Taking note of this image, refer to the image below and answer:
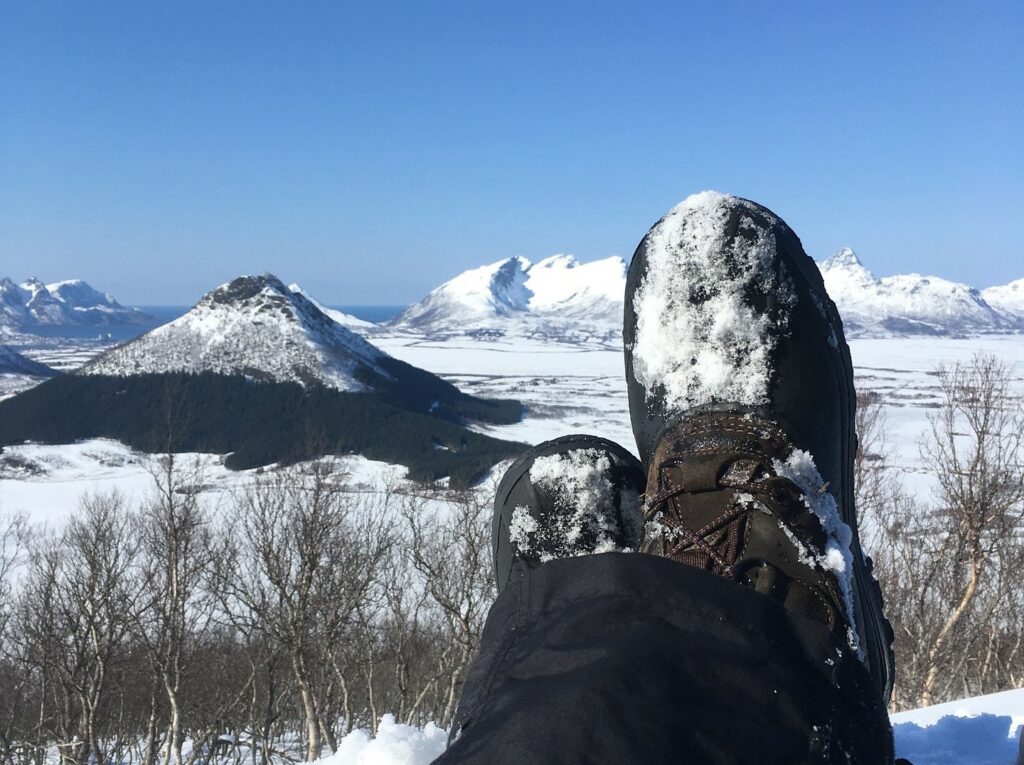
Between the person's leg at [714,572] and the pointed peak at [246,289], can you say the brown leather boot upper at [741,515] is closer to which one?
the person's leg at [714,572]

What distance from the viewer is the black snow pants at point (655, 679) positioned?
109 cm

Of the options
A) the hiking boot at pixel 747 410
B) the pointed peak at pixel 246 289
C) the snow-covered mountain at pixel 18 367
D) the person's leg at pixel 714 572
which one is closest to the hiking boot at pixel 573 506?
the person's leg at pixel 714 572

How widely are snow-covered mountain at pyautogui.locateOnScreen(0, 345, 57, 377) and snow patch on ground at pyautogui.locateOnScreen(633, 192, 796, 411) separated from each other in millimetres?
117734

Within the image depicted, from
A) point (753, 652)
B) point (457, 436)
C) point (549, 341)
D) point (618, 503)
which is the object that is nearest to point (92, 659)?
point (618, 503)

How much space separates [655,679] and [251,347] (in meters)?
65.3

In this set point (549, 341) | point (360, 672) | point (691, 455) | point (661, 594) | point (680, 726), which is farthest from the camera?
point (549, 341)

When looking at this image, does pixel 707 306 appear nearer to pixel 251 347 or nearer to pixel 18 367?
pixel 251 347

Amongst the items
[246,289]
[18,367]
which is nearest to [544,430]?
[246,289]

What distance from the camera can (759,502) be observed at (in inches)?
73.9

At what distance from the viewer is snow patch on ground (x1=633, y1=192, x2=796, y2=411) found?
8.12 ft

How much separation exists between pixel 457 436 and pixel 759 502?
55478 millimetres

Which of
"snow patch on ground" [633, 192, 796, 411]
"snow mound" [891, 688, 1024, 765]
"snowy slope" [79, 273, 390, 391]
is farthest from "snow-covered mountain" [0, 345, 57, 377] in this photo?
"snow mound" [891, 688, 1024, 765]

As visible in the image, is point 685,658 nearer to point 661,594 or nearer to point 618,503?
point 661,594

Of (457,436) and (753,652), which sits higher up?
(753,652)
